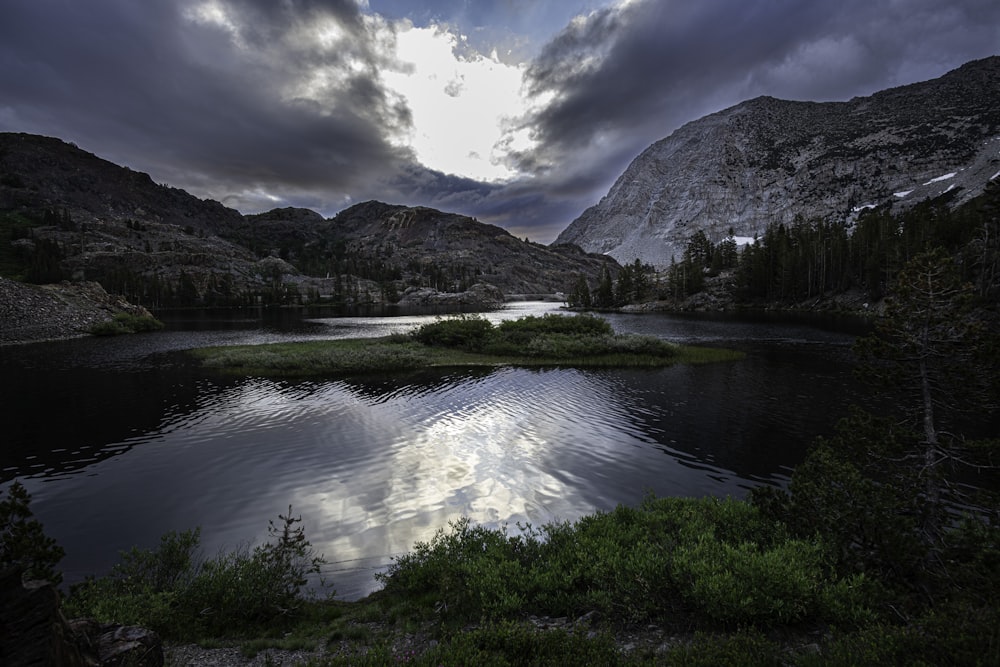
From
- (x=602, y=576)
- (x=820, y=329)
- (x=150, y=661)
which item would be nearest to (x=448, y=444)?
(x=602, y=576)

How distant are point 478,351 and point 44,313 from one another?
7254 centimetres

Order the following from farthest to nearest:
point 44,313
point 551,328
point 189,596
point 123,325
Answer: point 123,325 < point 44,313 < point 551,328 < point 189,596

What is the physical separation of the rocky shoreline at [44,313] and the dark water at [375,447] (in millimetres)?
31254

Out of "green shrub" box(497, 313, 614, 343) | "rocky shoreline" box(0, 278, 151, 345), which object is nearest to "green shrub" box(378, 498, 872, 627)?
"green shrub" box(497, 313, 614, 343)

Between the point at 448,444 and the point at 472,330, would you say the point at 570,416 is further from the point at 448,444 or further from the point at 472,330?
the point at 472,330

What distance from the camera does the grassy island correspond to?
42969 mm

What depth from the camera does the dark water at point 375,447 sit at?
15391mm

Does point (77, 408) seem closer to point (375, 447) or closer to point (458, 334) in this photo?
point (375, 447)

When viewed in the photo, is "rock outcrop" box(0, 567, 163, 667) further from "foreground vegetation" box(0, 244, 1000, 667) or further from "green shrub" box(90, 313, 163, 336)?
"green shrub" box(90, 313, 163, 336)

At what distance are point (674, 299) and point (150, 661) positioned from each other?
16055cm

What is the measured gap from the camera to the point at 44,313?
221 feet

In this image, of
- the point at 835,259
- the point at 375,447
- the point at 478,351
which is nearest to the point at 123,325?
the point at 478,351

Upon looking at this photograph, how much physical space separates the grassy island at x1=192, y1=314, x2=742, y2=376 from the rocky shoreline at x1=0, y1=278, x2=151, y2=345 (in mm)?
32495

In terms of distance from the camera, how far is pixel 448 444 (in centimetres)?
2289
